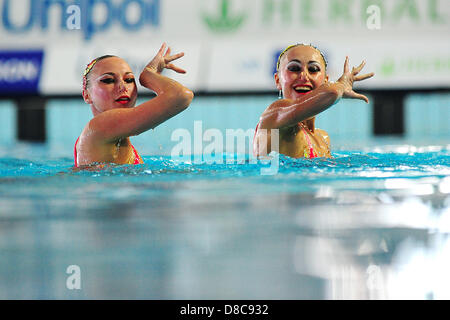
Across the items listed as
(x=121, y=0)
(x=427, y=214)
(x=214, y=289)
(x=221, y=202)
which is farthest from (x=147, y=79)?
(x=121, y=0)

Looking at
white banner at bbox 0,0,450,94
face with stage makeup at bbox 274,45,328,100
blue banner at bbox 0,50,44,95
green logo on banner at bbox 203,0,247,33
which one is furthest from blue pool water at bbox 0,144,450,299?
blue banner at bbox 0,50,44,95

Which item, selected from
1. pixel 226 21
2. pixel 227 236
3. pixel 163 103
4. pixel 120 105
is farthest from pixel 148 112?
pixel 226 21

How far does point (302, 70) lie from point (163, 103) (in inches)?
37.7

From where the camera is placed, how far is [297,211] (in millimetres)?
2064

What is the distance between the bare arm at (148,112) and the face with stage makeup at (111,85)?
12 centimetres

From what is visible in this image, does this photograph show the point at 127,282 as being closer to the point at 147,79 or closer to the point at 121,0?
the point at 147,79

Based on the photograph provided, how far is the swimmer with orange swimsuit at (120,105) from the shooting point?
279 cm

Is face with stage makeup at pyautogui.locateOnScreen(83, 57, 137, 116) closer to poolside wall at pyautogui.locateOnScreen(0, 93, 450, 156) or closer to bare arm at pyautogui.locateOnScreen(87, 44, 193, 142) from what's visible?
bare arm at pyautogui.locateOnScreen(87, 44, 193, 142)

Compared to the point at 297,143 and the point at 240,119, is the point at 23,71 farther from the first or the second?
the point at 297,143

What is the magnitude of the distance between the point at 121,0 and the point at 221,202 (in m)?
5.59

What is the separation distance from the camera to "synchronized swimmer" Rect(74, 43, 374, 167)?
2.82 m

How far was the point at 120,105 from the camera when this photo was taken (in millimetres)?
3064

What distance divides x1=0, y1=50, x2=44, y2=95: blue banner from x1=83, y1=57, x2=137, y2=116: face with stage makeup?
4720mm

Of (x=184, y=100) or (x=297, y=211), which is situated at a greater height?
(x=184, y=100)
